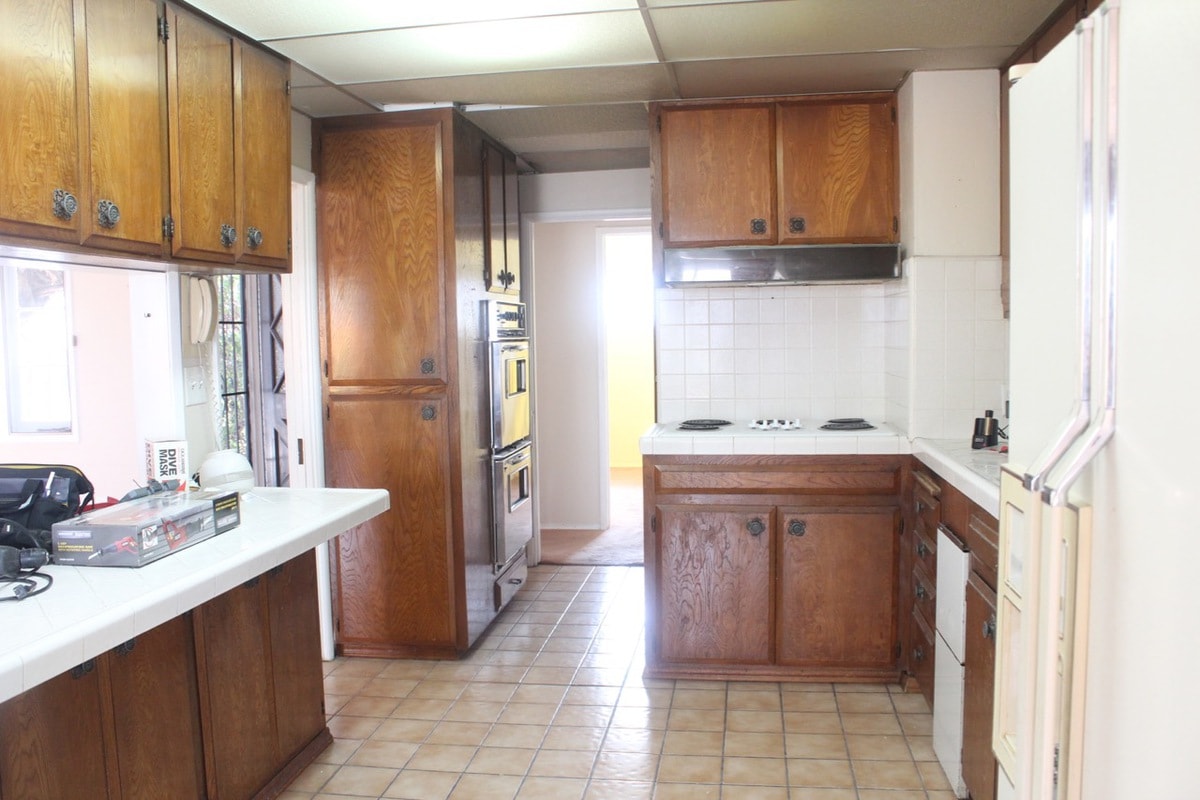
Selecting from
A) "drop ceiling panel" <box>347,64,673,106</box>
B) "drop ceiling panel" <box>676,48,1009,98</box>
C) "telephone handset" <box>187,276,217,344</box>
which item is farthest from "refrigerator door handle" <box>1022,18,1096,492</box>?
"telephone handset" <box>187,276,217,344</box>

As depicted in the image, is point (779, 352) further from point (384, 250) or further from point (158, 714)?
point (158, 714)

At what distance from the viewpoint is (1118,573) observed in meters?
1.05

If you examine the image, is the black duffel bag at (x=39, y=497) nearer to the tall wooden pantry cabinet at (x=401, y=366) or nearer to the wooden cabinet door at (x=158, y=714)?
the wooden cabinet door at (x=158, y=714)

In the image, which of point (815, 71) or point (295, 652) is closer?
point (295, 652)

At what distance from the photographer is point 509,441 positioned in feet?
13.9

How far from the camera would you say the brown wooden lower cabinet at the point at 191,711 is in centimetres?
178

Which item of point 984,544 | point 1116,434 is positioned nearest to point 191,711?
point 984,544

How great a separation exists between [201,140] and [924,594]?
259 cm

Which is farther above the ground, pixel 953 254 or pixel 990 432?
pixel 953 254

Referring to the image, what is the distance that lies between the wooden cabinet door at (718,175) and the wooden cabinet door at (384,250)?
0.90m

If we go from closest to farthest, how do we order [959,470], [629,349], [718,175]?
[959,470]
[718,175]
[629,349]

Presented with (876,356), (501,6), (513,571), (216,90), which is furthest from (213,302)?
(876,356)

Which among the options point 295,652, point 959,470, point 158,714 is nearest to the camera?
point 158,714

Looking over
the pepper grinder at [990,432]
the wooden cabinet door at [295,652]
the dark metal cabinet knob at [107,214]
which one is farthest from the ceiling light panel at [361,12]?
the pepper grinder at [990,432]
